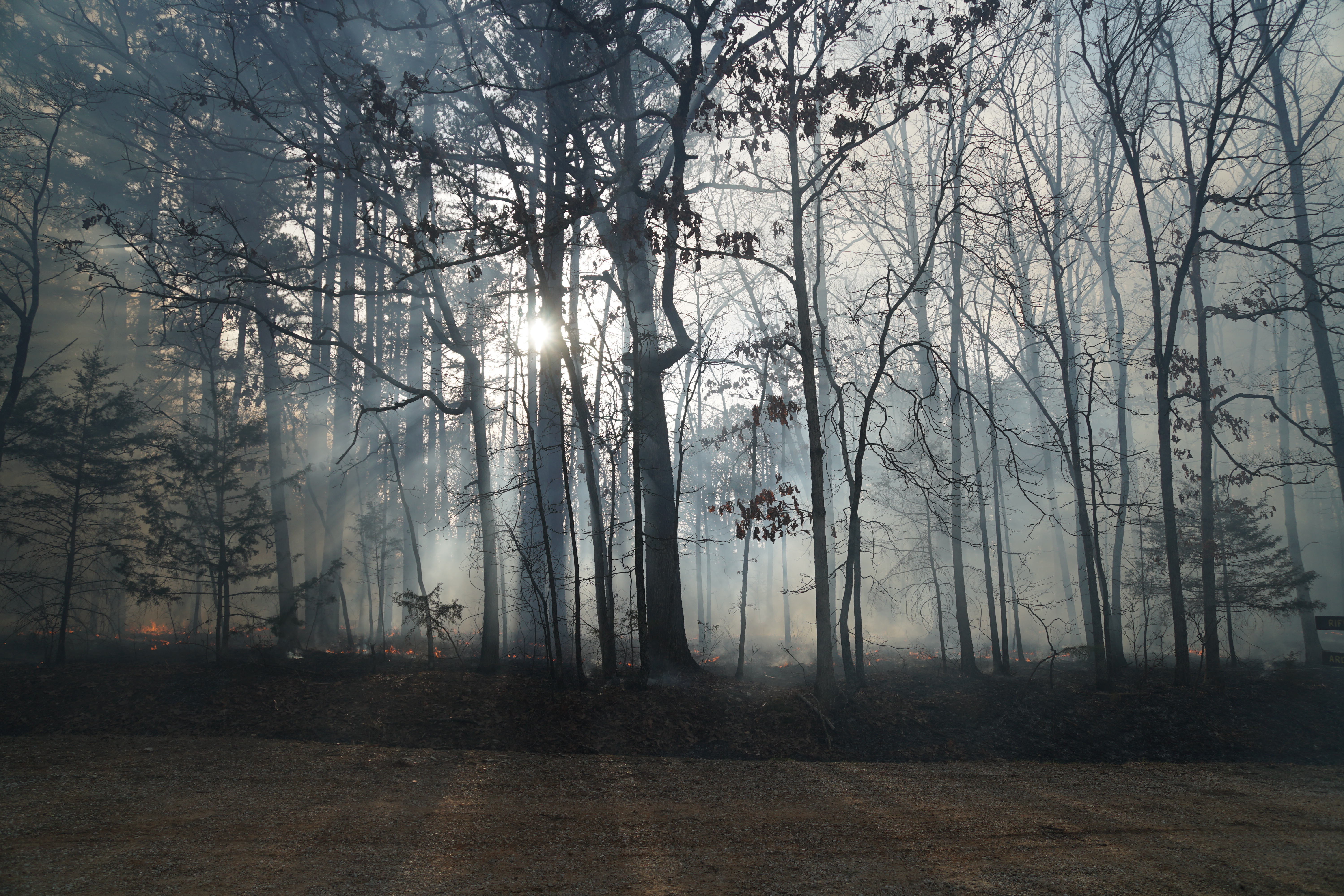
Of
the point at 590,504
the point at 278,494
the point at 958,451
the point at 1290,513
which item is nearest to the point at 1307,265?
the point at 958,451

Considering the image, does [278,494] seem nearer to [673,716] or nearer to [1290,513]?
[673,716]

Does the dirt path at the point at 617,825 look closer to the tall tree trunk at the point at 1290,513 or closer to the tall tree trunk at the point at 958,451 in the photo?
the tall tree trunk at the point at 958,451

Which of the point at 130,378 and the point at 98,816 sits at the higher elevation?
the point at 130,378

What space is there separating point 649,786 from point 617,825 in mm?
1081

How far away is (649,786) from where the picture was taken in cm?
577

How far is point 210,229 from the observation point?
18.3 metres

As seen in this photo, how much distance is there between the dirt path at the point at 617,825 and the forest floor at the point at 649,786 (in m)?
0.03

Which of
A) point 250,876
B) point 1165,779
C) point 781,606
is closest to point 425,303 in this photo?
point 250,876

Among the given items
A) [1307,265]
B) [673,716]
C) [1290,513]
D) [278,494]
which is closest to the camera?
[673,716]

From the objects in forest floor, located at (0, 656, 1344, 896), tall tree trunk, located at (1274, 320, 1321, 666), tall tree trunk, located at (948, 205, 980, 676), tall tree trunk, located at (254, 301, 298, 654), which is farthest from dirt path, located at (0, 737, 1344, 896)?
tall tree trunk, located at (1274, 320, 1321, 666)

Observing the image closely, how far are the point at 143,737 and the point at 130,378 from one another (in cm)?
2710

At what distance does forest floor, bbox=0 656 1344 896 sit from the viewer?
397cm

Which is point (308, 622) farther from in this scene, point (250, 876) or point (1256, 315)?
point (1256, 315)

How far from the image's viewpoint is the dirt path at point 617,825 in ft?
12.7
